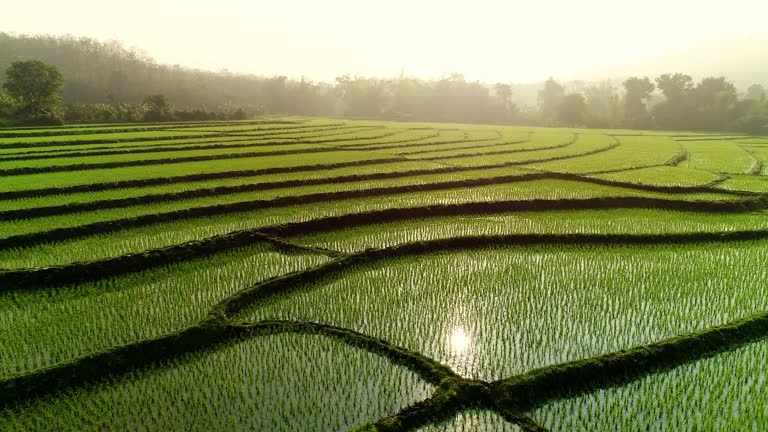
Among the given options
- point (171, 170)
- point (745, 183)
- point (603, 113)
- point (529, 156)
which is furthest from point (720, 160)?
point (603, 113)

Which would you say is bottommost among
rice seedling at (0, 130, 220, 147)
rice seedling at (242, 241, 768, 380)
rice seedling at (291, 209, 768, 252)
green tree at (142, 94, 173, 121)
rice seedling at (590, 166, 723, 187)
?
rice seedling at (242, 241, 768, 380)

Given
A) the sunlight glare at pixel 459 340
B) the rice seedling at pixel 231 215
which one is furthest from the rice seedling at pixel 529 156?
the sunlight glare at pixel 459 340

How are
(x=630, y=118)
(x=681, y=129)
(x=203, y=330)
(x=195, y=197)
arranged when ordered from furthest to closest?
(x=630, y=118) < (x=681, y=129) < (x=195, y=197) < (x=203, y=330)

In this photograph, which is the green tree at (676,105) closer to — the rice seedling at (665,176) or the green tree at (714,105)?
the green tree at (714,105)

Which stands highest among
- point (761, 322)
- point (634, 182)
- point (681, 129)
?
point (681, 129)

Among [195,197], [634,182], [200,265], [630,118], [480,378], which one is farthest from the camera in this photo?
[630,118]

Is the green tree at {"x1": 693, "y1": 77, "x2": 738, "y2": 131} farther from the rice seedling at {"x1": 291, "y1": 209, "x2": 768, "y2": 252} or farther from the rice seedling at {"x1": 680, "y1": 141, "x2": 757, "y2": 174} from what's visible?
the rice seedling at {"x1": 291, "y1": 209, "x2": 768, "y2": 252}

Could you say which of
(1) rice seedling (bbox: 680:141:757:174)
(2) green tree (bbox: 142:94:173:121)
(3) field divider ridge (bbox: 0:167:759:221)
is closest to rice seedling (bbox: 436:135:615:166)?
(3) field divider ridge (bbox: 0:167:759:221)

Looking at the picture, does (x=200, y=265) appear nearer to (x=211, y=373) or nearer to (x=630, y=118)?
(x=211, y=373)

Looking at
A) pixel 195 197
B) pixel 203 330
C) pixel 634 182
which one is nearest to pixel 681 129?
pixel 634 182
